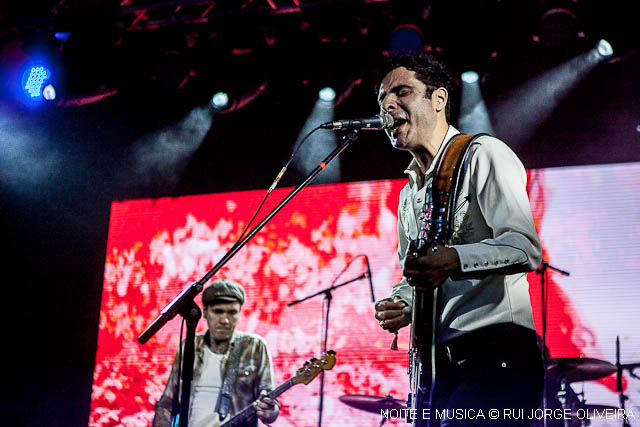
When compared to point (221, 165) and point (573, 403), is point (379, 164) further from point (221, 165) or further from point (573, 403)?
point (573, 403)

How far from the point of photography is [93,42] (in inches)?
235

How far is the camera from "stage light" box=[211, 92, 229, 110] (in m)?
6.15

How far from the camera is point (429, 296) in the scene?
75.4 inches

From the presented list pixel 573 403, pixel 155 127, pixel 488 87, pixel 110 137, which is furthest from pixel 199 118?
pixel 573 403

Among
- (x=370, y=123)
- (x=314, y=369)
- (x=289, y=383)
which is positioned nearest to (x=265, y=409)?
(x=289, y=383)

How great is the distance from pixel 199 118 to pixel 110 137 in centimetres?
93

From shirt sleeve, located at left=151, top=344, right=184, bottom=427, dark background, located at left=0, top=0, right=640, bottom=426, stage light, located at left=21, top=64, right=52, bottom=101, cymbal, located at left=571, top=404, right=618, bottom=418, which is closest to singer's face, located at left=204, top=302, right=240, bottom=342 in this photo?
shirt sleeve, located at left=151, top=344, right=184, bottom=427

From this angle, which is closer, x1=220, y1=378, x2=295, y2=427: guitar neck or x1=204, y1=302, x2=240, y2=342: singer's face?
x1=220, y1=378, x2=295, y2=427: guitar neck

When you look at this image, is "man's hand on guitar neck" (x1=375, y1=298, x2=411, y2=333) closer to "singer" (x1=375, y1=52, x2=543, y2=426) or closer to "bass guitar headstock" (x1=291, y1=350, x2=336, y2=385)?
"singer" (x1=375, y1=52, x2=543, y2=426)

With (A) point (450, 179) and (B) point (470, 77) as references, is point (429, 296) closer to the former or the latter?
(A) point (450, 179)

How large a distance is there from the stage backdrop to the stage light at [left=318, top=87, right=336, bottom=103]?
857 mm

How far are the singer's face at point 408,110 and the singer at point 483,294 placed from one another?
233mm

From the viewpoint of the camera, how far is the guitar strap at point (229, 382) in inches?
195

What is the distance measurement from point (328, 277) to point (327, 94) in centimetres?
171
